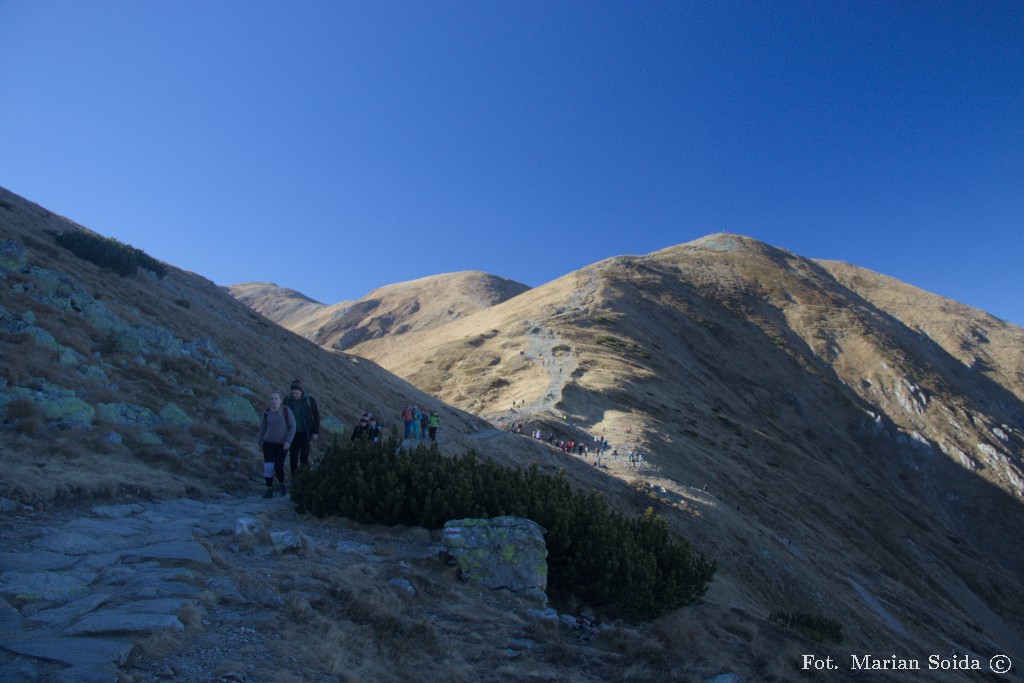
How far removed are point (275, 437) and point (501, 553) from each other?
4.78 m

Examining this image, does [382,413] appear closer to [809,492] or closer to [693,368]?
[809,492]

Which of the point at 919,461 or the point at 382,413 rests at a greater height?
the point at 919,461

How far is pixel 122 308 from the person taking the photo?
1529 cm

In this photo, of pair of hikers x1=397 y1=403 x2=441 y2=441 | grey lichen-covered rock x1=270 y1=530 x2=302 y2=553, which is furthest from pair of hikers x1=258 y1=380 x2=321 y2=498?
pair of hikers x1=397 y1=403 x2=441 y2=441

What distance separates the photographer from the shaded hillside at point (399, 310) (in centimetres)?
10506

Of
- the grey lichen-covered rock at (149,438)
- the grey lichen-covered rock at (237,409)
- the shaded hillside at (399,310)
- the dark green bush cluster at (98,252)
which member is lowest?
the grey lichen-covered rock at (149,438)

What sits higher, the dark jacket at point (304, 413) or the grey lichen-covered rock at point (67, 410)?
the dark jacket at point (304, 413)

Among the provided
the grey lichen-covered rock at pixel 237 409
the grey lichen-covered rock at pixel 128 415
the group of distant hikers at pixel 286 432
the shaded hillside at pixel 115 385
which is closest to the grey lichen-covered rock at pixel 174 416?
the shaded hillside at pixel 115 385

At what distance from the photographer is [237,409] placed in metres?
13.2

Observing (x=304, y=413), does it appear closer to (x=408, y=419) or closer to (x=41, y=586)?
(x=41, y=586)

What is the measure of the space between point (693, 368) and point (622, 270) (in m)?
27.1

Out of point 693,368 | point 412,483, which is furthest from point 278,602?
point 693,368

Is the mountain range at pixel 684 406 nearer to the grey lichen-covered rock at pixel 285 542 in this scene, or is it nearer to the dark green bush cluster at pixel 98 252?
the dark green bush cluster at pixel 98 252

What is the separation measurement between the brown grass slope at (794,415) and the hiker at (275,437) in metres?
9.70
